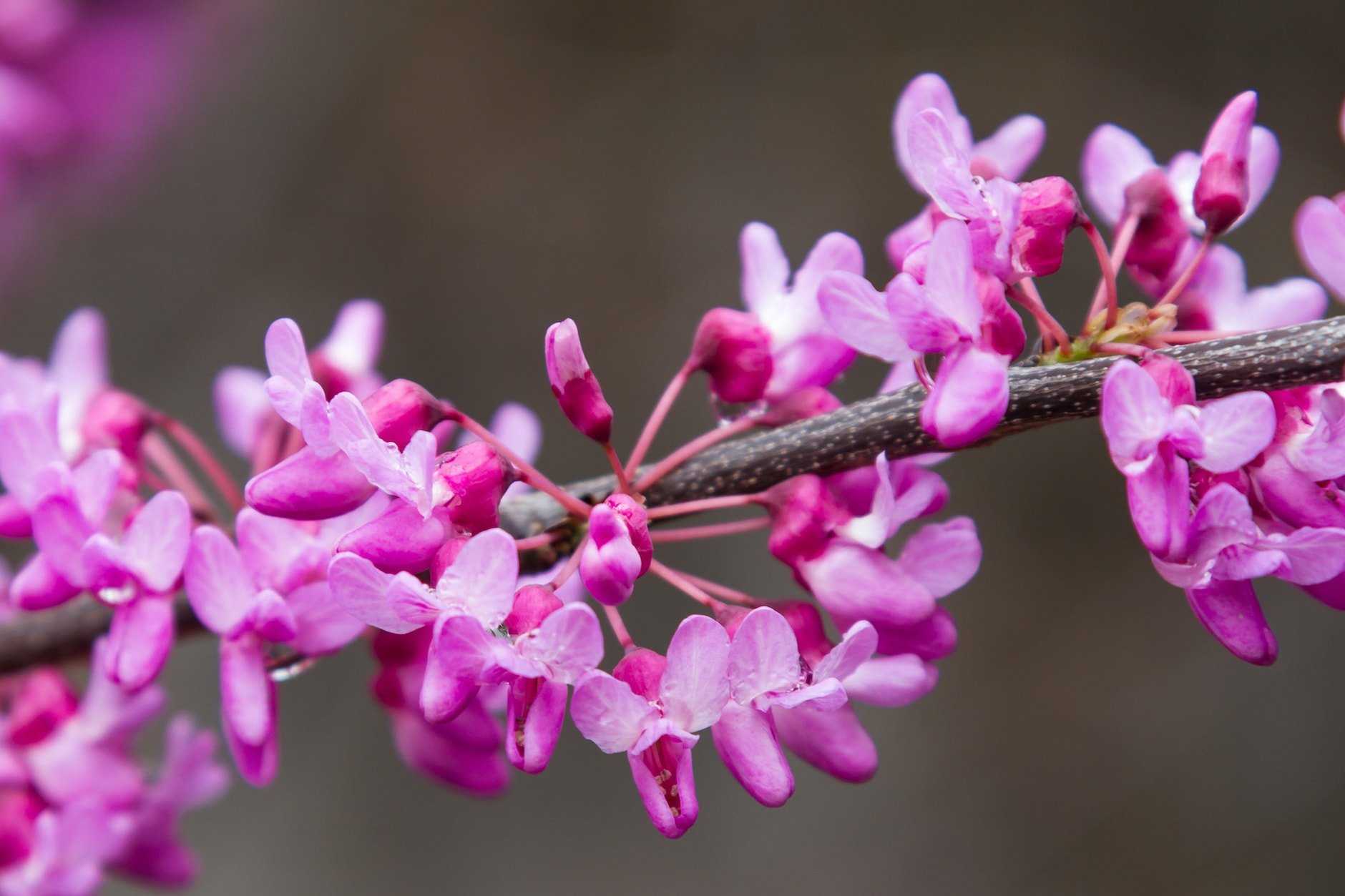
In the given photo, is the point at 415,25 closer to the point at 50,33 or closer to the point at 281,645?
the point at 50,33

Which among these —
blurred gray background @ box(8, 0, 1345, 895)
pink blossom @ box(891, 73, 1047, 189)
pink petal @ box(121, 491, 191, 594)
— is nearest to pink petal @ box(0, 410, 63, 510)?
pink petal @ box(121, 491, 191, 594)

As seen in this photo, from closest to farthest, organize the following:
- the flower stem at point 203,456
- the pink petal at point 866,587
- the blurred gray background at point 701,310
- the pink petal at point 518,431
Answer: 1. the pink petal at point 866,587
2. the flower stem at point 203,456
3. the pink petal at point 518,431
4. the blurred gray background at point 701,310

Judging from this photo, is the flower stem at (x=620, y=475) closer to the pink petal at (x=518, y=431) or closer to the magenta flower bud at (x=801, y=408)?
the magenta flower bud at (x=801, y=408)

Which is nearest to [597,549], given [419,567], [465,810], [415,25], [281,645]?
[419,567]

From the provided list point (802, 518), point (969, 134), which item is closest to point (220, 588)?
point (802, 518)

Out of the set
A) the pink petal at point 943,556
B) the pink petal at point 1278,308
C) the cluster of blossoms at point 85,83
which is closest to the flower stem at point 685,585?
the pink petal at point 943,556

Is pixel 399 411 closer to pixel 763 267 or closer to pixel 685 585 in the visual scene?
pixel 685 585
